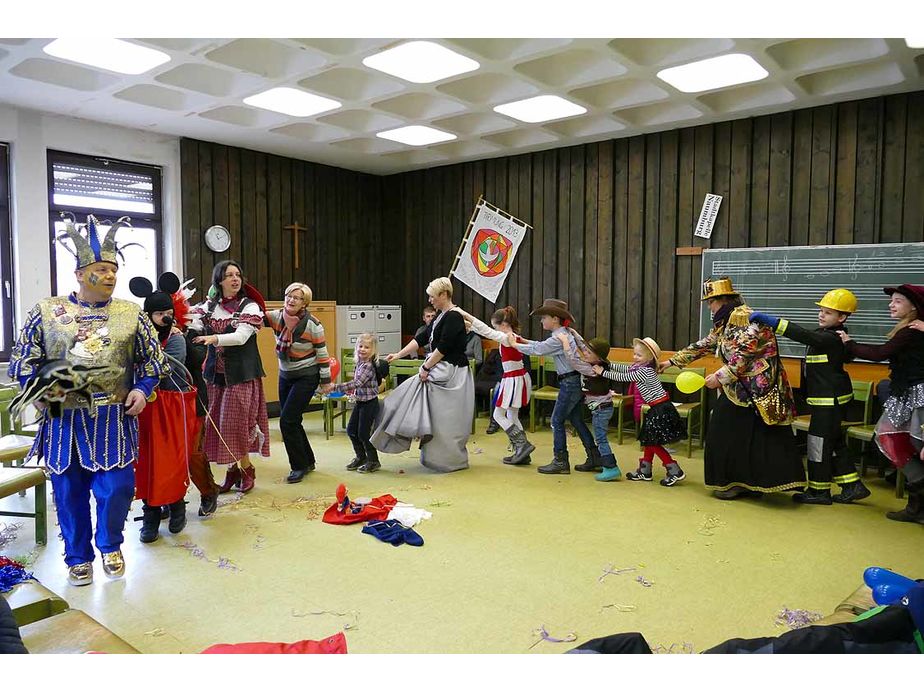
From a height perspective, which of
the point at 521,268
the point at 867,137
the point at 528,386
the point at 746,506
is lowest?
the point at 746,506

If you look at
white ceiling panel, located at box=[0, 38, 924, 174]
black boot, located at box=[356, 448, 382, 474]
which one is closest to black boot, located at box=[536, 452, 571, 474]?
black boot, located at box=[356, 448, 382, 474]

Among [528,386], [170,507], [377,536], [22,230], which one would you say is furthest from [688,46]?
[22,230]

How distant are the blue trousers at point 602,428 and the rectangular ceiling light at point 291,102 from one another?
144 inches

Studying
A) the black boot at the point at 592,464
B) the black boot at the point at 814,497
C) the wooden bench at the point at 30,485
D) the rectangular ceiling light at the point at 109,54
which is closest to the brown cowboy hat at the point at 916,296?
the black boot at the point at 814,497

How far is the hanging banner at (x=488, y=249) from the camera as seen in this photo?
328 inches

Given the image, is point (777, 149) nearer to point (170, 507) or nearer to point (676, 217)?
point (676, 217)

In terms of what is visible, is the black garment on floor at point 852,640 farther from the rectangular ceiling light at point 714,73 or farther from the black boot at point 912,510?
the rectangular ceiling light at point 714,73

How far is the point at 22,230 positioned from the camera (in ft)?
20.4

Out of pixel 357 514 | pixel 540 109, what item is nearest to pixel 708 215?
pixel 540 109

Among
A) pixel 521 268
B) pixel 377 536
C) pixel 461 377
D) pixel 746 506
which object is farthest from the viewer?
pixel 521 268

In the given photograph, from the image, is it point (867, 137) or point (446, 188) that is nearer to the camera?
Answer: point (867, 137)

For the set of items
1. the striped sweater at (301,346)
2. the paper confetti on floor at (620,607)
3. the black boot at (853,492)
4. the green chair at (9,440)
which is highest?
the striped sweater at (301,346)
